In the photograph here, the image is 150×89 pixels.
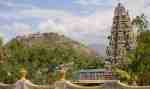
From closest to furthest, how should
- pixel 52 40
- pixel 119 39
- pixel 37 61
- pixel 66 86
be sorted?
pixel 66 86 < pixel 37 61 < pixel 119 39 < pixel 52 40

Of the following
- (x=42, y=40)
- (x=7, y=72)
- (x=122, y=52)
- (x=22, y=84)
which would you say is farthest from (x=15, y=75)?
(x=42, y=40)

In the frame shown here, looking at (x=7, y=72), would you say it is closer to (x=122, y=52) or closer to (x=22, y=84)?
(x=22, y=84)

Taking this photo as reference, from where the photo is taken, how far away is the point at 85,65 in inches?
2479

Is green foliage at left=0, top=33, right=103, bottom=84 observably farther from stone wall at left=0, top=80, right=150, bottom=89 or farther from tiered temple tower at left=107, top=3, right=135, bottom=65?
stone wall at left=0, top=80, right=150, bottom=89

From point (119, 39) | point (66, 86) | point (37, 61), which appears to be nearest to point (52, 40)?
point (119, 39)

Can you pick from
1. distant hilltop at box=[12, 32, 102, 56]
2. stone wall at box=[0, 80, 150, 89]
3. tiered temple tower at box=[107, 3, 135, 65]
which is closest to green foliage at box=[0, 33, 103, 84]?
tiered temple tower at box=[107, 3, 135, 65]

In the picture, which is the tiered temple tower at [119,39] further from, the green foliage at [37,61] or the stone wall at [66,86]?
the stone wall at [66,86]

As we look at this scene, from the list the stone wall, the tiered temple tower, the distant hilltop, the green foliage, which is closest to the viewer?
the stone wall

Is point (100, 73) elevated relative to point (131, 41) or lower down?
lower down

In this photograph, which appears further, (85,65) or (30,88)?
(85,65)

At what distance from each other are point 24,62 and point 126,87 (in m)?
32.6

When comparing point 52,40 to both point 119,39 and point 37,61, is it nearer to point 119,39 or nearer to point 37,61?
point 119,39

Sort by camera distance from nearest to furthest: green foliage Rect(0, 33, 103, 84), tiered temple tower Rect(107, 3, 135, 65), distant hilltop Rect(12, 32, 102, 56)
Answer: green foliage Rect(0, 33, 103, 84) → tiered temple tower Rect(107, 3, 135, 65) → distant hilltop Rect(12, 32, 102, 56)

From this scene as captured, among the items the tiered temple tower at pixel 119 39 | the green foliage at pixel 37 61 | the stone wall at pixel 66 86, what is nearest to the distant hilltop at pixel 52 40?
the green foliage at pixel 37 61
